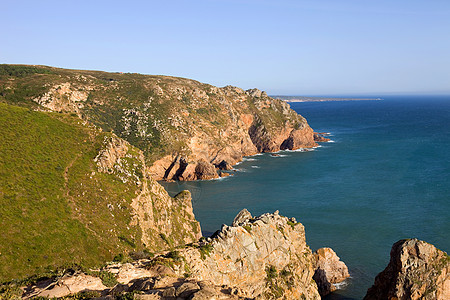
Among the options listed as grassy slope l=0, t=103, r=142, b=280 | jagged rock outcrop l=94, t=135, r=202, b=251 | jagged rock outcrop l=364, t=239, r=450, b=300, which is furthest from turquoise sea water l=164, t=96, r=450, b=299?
grassy slope l=0, t=103, r=142, b=280

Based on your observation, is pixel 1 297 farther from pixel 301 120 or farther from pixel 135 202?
pixel 301 120

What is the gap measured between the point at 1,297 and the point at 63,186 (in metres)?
31.6

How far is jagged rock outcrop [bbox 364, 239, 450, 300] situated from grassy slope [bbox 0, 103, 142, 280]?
37062 millimetres

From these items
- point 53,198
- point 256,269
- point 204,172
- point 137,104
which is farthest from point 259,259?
point 137,104

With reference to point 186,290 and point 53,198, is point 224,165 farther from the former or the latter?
point 186,290

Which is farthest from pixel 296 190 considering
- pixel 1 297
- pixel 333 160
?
pixel 1 297

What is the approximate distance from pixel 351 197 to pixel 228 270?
68979 millimetres

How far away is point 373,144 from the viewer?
6983 inches

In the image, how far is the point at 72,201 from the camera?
5175 cm

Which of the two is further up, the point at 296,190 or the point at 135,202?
the point at 135,202

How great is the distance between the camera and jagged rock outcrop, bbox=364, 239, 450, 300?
45781 millimetres

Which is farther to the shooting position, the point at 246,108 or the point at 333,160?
the point at 246,108

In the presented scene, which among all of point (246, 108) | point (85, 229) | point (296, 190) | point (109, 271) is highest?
point (246, 108)

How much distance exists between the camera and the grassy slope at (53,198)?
138 ft
